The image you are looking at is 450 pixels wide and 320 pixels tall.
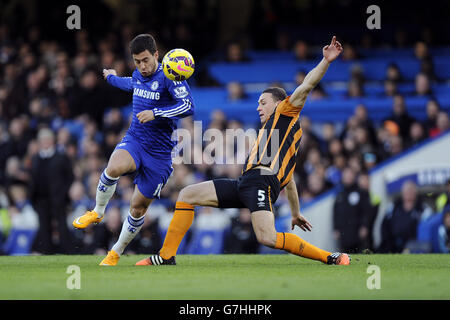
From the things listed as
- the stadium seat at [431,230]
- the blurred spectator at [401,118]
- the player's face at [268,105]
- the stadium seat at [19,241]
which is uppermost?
the player's face at [268,105]

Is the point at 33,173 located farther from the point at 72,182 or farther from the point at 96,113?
the point at 96,113

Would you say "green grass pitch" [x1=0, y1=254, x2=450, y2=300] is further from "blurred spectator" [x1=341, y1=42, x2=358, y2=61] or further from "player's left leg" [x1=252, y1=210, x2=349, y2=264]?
"blurred spectator" [x1=341, y1=42, x2=358, y2=61]

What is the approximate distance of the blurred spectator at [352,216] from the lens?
1341cm

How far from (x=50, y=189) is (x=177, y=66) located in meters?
6.55

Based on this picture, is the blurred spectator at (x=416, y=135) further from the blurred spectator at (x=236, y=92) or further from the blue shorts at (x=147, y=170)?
the blue shorts at (x=147, y=170)

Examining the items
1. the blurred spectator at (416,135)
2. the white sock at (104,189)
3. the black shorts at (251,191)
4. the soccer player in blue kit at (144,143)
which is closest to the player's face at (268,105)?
the black shorts at (251,191)

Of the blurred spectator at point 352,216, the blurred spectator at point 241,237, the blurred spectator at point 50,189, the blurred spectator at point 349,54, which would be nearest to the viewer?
the blurred spectator at point 352,216

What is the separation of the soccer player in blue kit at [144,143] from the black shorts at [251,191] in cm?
85

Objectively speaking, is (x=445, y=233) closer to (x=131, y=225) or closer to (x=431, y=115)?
(x=431, y=115)

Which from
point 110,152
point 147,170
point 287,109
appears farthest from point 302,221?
point 110,152

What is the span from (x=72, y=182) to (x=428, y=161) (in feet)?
20.6

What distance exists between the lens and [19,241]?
15016 millimetres

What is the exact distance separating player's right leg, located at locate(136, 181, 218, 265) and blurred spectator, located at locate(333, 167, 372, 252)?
503cm

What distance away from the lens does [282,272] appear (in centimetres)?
813
